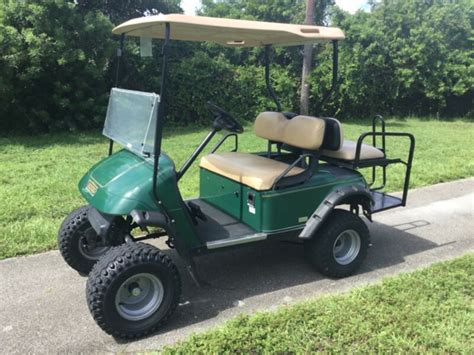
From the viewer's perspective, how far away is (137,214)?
298 cm

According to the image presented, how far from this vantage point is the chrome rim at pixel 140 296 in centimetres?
292

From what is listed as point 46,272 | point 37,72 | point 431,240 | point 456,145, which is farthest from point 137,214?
point 456,145

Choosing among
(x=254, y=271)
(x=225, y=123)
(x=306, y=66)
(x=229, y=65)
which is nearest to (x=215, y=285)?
(x=254, y=271)

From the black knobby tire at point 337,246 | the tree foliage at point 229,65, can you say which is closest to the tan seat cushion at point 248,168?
the black knobby tire at point 337,246

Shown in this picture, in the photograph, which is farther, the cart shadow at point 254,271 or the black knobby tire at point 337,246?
the black knobby tire at point 337,246

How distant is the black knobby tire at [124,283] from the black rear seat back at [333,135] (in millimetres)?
1693

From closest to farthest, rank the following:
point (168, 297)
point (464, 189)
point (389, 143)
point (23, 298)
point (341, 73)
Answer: point (168, 297), point (23, 298), point (464, 189), point (389, 143), point (341, 73)

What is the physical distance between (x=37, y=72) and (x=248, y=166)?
6.82m

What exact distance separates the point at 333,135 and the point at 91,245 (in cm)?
216

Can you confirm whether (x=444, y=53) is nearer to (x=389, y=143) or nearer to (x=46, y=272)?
(x=389, y=143)

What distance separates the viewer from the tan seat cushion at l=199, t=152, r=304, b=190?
11.5 ft

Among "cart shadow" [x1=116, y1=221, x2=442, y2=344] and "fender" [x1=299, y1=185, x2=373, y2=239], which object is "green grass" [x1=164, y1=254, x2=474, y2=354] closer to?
"cart shadow" [x1=116, y1=221, x2=442, y2=344]

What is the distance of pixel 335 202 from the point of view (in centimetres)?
365

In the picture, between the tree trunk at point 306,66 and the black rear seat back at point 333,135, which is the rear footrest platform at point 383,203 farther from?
the tree trunk at point 306,66
